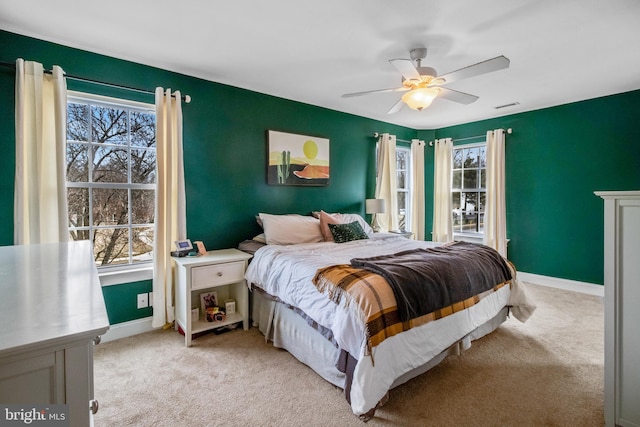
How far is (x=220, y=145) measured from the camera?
3225 mm

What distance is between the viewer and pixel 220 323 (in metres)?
2.71

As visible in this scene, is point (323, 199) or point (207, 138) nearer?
point (207, 138)

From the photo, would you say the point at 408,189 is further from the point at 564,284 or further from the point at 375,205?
the point at 564,284

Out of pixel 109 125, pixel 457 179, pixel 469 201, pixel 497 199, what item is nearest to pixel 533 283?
pixel 497 199

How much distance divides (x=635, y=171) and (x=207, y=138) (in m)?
4.67

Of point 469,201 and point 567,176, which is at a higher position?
point 567,176

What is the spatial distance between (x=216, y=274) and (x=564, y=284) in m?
4.28

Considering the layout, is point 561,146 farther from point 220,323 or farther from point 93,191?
point 93,191

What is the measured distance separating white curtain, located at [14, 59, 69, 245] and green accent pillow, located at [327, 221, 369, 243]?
90.0 inches

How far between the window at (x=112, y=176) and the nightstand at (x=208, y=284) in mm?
533

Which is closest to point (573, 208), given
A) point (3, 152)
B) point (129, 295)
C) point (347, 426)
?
point (347, 426)

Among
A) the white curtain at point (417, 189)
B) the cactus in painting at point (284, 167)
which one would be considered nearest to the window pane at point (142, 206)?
the cactus in painting at point (284, 167)

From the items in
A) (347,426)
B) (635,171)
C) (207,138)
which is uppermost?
(207,138)

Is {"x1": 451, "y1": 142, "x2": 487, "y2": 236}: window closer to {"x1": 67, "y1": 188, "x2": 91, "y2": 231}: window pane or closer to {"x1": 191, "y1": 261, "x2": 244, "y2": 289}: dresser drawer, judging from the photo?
{"x1": 191, "y1": 261, "x2": 244, "y2": 289}: dresser drawer
